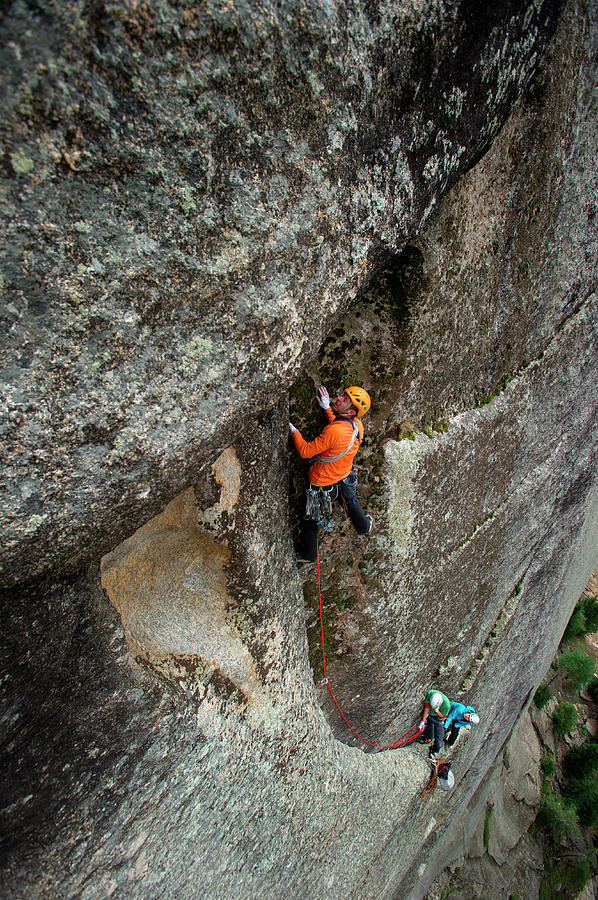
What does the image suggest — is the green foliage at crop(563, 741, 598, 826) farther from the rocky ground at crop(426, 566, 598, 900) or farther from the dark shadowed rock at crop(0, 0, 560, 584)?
the dark shadowed rock at crop(0, 0, 560, 584)

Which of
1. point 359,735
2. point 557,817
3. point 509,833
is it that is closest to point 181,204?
point 359,735

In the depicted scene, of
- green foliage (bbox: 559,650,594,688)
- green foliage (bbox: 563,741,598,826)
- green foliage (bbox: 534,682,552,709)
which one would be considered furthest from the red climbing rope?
green foliage (bbox: 559,650,594,688)

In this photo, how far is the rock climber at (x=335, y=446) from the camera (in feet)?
8.26

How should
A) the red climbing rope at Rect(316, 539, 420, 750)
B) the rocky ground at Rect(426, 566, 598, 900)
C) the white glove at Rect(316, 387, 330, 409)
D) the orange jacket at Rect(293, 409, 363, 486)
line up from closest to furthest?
the orange jacket at Rect(293, 409, 363, 486) → the white glove at Rect(316, 387, 330, 409) → the red climbing rope at Rect(316, 539, 420, 750) → the rocky ground at Rect(426, 566, 598, 900)

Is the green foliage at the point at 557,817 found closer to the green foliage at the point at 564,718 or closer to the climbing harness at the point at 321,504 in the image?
the green foliage at the point at 564,718

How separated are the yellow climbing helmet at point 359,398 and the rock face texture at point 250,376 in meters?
0.19

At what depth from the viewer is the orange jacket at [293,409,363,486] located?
2500 millimetres

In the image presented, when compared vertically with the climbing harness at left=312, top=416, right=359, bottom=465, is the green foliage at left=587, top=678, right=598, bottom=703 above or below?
below

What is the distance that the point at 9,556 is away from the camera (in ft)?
4.61

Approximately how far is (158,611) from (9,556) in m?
1.09

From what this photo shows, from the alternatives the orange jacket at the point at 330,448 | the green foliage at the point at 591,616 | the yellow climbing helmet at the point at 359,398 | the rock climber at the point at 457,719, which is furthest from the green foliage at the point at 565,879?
the yellow climbing helmet at the point at 359,398

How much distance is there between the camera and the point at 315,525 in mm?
2883

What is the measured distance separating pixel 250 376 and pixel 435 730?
482cm

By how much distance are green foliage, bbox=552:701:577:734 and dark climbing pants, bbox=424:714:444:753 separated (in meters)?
7.36
